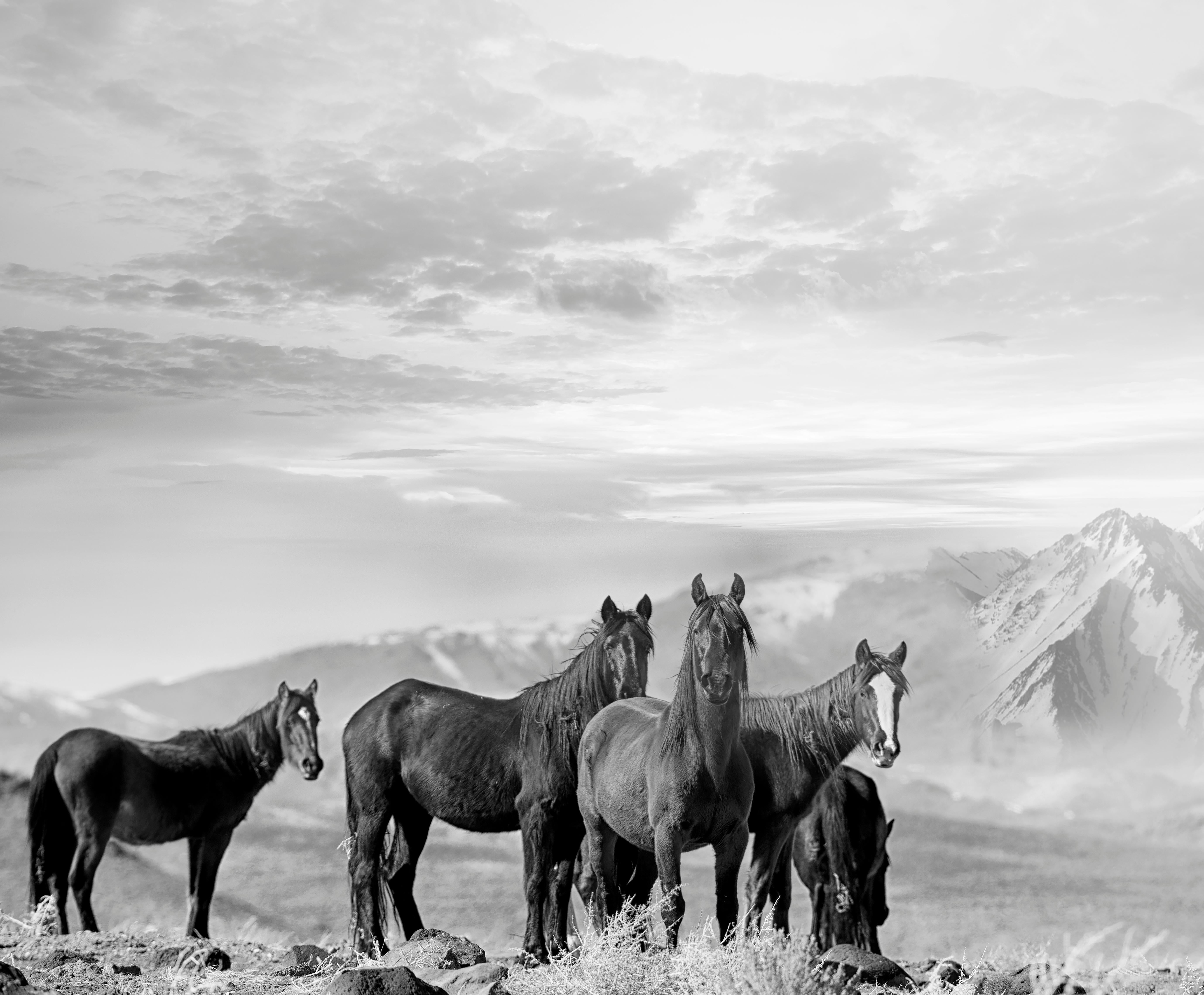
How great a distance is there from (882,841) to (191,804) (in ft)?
22.8

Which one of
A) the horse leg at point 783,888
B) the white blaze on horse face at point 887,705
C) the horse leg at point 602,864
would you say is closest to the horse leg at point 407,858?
the horse leg at point 602,864

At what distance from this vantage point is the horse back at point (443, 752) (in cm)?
997

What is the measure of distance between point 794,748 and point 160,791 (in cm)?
672

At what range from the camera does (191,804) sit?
470 inches

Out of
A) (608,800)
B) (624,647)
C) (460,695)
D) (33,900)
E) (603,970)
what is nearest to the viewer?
(603,970)

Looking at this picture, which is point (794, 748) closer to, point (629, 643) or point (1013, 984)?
point (629, 643)

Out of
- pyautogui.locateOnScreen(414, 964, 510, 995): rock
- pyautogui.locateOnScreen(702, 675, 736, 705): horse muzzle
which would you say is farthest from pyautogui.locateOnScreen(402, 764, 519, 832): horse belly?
pyautogui.locateOnScreen(702, 675, 736, 705): horse muzzle

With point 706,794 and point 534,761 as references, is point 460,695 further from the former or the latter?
point 706,794

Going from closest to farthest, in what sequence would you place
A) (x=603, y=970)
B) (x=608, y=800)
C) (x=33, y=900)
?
(x=603, y=970), (x=608, y=800), (x=33, y=900)

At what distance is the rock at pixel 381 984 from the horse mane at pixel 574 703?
3117 millimetres

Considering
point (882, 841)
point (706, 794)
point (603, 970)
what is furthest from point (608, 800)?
point (882, 841)

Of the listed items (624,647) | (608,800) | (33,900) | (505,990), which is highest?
(624,647)

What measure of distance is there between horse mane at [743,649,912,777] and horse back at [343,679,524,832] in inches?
87.3

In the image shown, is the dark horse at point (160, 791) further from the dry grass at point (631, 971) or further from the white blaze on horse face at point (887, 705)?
the white blaze on horse face at point (887, 705)
